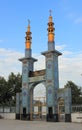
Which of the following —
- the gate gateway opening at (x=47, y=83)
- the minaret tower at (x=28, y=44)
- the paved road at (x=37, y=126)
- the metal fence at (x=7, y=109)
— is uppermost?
the minaret tower at (x=28, y=44)

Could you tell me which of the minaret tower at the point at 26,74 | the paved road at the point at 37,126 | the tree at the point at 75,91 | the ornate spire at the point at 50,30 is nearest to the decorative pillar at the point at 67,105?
the paved road at the point at 37,126

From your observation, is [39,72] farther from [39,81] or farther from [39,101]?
[39,101]

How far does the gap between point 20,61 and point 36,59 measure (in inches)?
79.5

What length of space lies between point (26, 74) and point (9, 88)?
368 inches

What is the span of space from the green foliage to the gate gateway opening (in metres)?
7.52

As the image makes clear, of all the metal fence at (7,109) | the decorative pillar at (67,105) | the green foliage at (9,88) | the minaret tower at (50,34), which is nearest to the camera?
the decorative pillar at (67,105)

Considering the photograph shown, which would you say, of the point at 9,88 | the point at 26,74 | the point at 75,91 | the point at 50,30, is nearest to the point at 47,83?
the point at 26,74

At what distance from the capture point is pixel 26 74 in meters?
29.9

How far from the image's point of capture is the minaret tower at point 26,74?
29062mm

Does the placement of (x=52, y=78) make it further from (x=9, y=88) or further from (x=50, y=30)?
(x=9, y=88)

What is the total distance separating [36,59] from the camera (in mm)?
30797

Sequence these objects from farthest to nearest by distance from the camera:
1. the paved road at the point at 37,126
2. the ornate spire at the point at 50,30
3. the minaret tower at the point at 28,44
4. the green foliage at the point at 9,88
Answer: the green foliage at the point at 9,88
the minaret tower at the point at 28,44
the ornate spire at the point at 50,30
the paved road at the point at 37,126

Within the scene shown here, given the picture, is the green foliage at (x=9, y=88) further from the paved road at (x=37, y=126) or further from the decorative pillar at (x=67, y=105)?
the paved road at (x=37, y=126)

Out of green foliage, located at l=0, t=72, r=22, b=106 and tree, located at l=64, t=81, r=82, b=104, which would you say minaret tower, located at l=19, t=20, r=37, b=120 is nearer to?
A: green foliage, located at l=0, t=72, r=22, b=106
